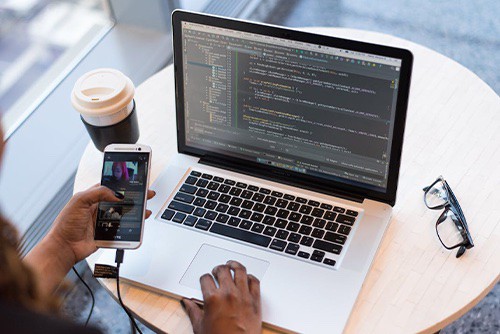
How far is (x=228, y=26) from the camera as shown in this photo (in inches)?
47.6

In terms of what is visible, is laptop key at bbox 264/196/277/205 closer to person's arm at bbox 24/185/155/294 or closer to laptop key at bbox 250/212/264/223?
laptop key at bbox 250/212/264/223

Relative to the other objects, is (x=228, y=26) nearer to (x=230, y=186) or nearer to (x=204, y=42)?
(x=204, y=42)

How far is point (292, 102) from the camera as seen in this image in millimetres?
1232

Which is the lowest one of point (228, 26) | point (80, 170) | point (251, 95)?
point (80, 170)

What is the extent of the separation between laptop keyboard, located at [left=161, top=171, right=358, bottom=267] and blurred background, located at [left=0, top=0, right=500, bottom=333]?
770 mm

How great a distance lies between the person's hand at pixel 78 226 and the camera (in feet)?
3.95

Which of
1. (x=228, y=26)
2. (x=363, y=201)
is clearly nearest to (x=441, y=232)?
(x=363, y=201)

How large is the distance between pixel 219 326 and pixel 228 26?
0.52 meters

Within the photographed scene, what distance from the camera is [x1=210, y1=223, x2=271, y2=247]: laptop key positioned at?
1.22 meters

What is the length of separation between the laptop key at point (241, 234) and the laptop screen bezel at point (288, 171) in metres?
0.14

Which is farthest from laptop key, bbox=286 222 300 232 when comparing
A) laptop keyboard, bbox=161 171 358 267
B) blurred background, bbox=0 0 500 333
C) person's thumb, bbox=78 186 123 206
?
blurred background, bbox=0 0 500 333

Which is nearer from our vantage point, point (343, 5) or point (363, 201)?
point (363, 201)

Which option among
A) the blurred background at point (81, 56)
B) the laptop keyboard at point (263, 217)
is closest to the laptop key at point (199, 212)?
the laptop keyboard at point (263, 217)

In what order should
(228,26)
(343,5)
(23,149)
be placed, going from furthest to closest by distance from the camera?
(343,5) → (23,149) → (228,26)
